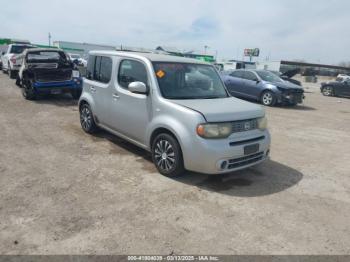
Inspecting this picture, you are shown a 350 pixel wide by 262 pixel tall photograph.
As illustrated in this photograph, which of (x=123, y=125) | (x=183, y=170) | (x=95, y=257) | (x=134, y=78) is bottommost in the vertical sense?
(x=95, y=257)

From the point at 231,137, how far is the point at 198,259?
6.41ft

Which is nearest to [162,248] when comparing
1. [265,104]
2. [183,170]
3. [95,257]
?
[95,257]

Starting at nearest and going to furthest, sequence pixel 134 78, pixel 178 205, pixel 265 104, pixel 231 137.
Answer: pixel 178 205
pixel 231 137
pixel 134 78
pixel 265 104

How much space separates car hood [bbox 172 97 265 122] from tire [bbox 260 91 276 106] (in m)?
8.87

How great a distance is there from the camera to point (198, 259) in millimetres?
2906

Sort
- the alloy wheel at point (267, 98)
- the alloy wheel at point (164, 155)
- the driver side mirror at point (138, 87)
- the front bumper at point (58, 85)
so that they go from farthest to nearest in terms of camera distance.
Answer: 1. the alloy wheel at point (267, 98)
2. the front bumper at point (58, 85)
3. the driver side mirror at point (138, 87)
4. the alloy wheel at point (164, 155)

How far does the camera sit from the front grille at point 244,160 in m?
4.39

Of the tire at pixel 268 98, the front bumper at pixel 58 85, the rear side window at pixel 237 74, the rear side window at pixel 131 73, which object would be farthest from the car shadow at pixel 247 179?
the rear side window at pixel 237 74

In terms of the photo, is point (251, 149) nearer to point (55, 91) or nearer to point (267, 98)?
point (55, 91)

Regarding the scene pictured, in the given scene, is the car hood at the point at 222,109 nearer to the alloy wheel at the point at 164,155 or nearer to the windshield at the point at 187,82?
the windshield at the point at 187,82

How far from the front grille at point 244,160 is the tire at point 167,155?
0.74 m

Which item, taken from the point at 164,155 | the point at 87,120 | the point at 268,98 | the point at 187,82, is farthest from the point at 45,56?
the point at 268,98

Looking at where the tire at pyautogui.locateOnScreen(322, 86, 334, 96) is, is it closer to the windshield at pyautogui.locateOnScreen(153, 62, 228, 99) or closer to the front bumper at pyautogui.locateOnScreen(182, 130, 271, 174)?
the windshield at pyautogui.locateOnScreen(153, 62, 228, 99)

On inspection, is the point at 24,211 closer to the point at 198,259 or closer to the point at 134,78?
the point at 198,259
